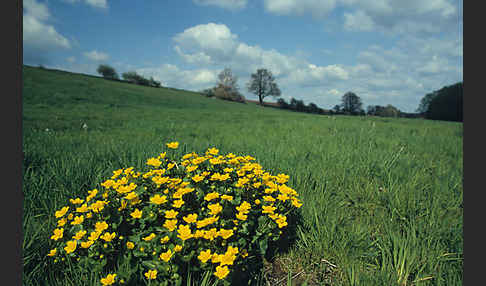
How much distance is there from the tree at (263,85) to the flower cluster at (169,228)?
74989 millimetres

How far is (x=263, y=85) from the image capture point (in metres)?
74.2

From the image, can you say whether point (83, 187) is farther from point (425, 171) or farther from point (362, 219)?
point (425, 171)

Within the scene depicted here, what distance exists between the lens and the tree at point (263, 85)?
73.8 metres

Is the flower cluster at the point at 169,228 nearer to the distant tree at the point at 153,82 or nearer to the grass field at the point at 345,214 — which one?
the grass field at the point at 345,214

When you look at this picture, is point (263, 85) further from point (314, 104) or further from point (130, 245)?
point (130, 245)

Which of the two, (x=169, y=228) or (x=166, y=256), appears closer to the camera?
(x=166, y=256)

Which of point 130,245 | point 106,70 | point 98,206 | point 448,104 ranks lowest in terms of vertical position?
point 130,245

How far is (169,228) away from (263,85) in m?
76.3

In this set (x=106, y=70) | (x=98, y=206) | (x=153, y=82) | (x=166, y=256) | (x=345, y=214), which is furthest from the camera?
(x=106, y=70)

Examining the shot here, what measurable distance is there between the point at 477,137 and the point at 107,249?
338cm

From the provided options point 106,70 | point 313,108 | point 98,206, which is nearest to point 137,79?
point 106,70

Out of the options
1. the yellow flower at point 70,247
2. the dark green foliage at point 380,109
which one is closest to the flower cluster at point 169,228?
the yellow flower at point 70,247

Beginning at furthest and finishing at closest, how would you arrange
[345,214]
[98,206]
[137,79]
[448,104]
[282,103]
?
[282,103], [137,79], [448,104], [345,214], [98,206]

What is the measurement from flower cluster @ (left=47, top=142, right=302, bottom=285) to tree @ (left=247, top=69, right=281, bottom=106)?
2952 inches
